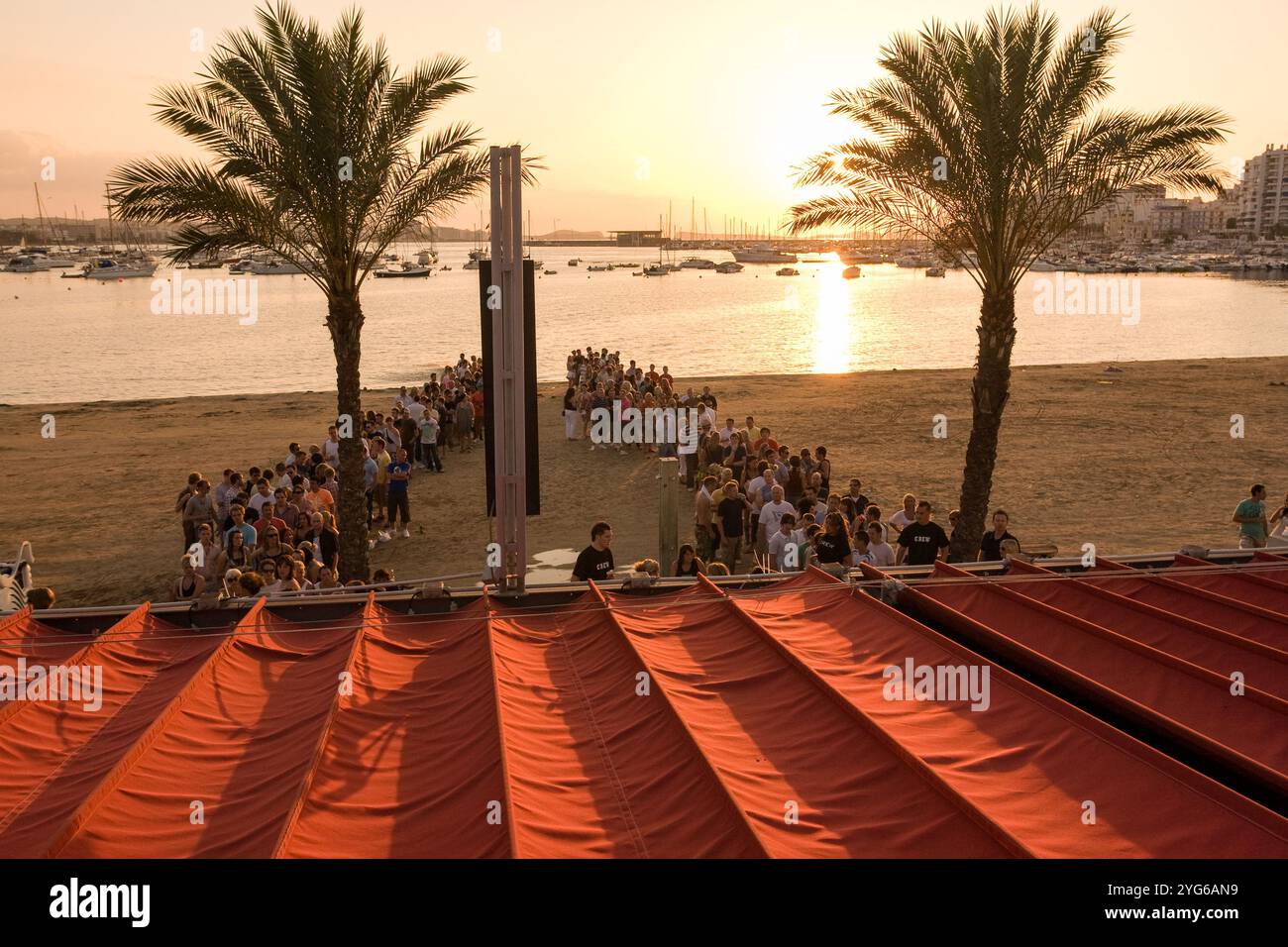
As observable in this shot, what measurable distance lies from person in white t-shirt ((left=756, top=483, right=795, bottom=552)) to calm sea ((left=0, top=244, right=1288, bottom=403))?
39.5m

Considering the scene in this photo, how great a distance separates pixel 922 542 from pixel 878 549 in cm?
78

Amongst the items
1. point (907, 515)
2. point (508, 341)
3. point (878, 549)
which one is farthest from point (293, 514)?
point (907, 515)

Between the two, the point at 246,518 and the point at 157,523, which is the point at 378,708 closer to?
the point at 246,518

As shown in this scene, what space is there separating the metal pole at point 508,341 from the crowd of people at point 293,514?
2.33 meters

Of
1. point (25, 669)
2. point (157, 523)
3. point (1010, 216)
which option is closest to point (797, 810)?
point (25, 669)

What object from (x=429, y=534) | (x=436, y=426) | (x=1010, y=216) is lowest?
(x=429, y=534)

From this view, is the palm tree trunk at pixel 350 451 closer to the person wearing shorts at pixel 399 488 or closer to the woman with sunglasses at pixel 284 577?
the person wearing shorts at pixel 399 488

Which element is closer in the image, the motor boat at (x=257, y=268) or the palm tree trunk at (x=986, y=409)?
the palm tree trunk at (x=986, y=409)

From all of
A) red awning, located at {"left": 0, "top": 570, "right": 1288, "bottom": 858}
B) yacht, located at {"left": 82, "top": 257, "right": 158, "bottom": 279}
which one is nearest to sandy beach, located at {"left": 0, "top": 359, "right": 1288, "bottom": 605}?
red awning, located at {"left": 0, "top": 570, "right": 1288, "bottom": 858}

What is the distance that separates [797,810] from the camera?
489cm

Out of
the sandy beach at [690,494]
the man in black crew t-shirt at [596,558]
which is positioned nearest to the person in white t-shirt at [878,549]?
the man in black crew t-shirt at [596,558]

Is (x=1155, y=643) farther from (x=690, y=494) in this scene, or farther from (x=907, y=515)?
(x=690, y=494)

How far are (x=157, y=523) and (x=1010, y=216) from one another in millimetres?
17116

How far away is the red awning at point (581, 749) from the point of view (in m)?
4.67
